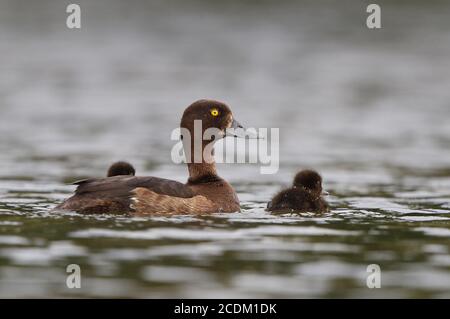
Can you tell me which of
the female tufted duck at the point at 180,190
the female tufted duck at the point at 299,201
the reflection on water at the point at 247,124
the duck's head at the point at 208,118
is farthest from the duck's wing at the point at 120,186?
the female tufted duck at the point at 299,201

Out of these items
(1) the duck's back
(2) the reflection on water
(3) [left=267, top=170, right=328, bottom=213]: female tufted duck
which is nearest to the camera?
(2) the reflection on water

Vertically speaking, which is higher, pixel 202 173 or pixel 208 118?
pixel 208 118

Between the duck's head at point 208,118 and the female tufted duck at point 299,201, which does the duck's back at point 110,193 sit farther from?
the female tufted duck at point 299,201

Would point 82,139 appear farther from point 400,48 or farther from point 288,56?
point 400,48

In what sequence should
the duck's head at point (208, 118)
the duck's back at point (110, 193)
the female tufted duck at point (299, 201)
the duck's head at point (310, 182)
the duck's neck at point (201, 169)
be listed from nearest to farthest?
1. the duck's back at point (110, 193)
2. the female tufted duck at point (299, 201)
3. the duck's head at point (208, 118)
4. the duck's neck at point (201, 169)
5. the duck's head at point (310, 182)

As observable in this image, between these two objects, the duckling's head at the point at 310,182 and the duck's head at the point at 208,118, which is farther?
the duckling's head at the point at 310,182

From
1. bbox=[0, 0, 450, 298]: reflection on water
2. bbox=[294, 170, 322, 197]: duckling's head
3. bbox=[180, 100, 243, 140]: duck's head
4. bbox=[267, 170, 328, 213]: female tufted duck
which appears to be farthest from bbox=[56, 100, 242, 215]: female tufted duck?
bbox=[294, 170, 322, 197]: duckling's head

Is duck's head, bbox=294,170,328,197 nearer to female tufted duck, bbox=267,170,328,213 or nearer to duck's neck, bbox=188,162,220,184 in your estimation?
female tufted duck, bbox=267,170,328,213

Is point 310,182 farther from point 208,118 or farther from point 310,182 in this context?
point 208,118

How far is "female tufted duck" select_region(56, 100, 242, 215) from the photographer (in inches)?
470

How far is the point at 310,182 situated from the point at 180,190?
6.52ft

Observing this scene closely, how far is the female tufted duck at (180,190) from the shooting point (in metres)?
11.9

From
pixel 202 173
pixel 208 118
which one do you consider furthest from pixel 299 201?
pixel 208 118

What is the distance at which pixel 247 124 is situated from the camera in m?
24.3
